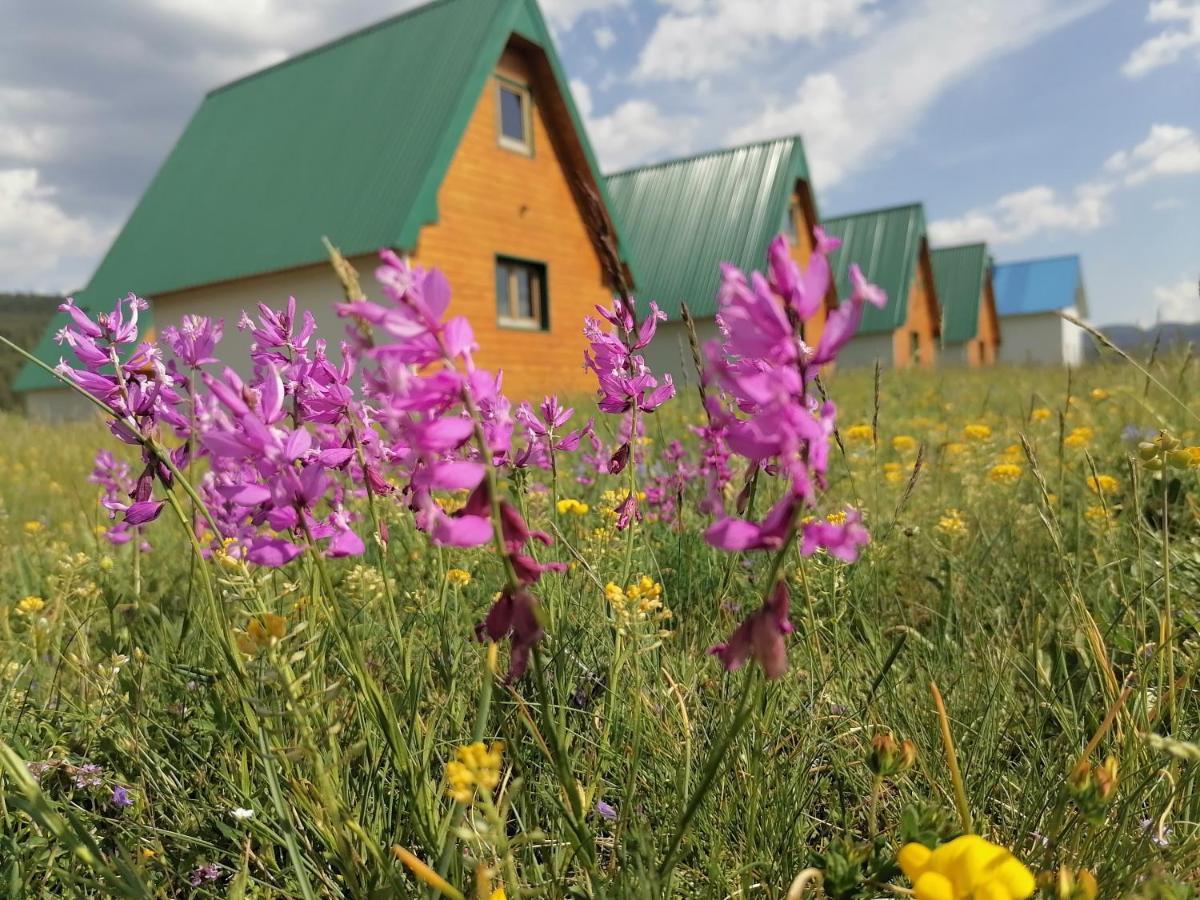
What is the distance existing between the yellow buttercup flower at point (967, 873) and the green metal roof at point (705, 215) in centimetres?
1761

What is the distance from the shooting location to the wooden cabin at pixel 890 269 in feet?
81.4

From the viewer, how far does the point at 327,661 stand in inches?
70.1

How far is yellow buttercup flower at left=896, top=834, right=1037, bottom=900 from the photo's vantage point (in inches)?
34.3

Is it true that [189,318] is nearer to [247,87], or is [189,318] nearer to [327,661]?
[327,661]

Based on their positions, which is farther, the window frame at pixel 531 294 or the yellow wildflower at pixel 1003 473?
the window frame at pixel 531 294

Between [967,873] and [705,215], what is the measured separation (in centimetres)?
2059

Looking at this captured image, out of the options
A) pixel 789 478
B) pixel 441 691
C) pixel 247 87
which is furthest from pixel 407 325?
pixel 247 87

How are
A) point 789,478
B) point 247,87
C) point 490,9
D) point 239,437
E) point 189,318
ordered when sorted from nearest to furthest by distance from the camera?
point 789,478 < point 239,437 < point 189,318 < point 490,9 < point 247,87

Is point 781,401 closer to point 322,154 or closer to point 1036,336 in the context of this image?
point 322,154

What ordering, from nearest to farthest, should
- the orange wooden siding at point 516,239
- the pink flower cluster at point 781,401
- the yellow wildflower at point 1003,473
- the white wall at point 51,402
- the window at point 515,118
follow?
the pink flower cluster at point 781,401 < the yellow wildflower at point 1003,473 < the orange wooden siding at point 516,239 < the window at point 515,118 < the white wall at point 51,402

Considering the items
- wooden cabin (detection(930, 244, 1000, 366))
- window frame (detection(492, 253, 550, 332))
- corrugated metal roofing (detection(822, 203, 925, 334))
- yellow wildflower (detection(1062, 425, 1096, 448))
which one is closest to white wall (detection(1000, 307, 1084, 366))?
wooden cabin (detection(930, 244, 1000, 366))

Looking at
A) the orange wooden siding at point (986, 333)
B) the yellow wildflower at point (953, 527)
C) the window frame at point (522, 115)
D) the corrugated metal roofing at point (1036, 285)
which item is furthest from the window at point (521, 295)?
the corrugated metal roofing at point (1036, 285)

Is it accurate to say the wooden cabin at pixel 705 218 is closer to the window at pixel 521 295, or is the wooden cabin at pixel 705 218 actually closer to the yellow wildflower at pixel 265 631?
the window at pixel 521 295

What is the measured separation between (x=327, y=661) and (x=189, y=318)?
84 centimetres
